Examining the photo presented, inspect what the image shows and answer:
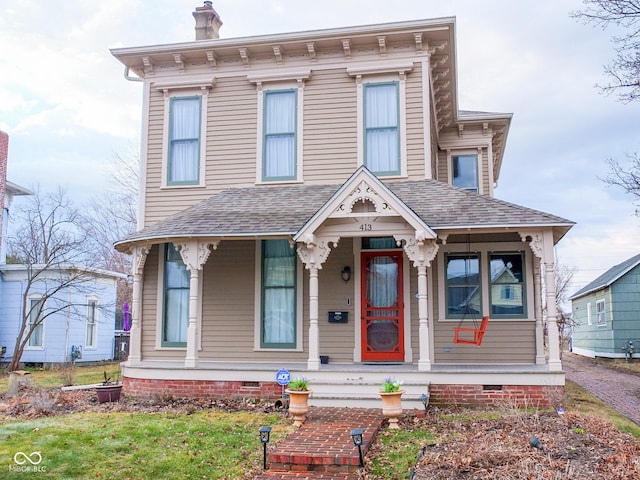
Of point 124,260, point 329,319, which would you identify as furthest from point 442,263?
point 124,260

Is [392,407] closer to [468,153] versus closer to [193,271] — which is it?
[193,271]

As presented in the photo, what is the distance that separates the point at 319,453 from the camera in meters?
7.04

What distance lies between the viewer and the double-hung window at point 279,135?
504 inches

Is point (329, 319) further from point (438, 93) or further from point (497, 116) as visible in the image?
point (497, 116)

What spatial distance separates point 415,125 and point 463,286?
133 inches

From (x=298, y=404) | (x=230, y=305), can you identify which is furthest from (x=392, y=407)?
(x=230, y=305)

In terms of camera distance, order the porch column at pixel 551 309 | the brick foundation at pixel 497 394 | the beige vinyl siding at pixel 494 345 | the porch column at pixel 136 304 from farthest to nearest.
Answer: the porch column at pixel 136 304
the beige vinyl siding at pixel 494 345
the porch column at pixel 551 309
the brick foundation at pixel 497 394

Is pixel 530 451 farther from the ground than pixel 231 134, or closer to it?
closer to it

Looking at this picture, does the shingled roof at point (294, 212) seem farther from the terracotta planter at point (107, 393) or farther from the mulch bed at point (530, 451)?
the mulch bed at point (530, 451)

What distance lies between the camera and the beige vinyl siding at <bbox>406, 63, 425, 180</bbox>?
1216 centimetres

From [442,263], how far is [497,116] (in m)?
5.23

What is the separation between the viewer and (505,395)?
10.1 meters

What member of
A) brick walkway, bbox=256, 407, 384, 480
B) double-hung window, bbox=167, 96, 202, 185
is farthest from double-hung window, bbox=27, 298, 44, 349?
brick walkway, bbox=256, 407, 384, 480
